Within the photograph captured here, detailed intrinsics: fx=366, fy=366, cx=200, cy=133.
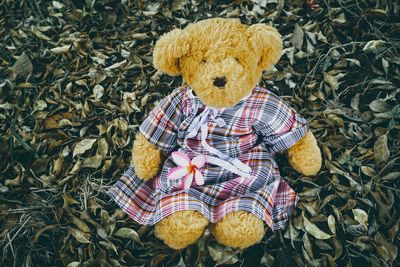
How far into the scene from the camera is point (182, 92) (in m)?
1.44

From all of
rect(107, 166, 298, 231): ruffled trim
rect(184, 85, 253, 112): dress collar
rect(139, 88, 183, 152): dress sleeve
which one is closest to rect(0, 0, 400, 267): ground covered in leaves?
rect(107, 166, 298, 231): ruffled trim

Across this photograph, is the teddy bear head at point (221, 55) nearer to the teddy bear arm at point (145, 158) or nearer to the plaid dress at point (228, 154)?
the plaid dress at point (228, 154)

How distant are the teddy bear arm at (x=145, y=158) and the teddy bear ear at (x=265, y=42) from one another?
0.57 meters

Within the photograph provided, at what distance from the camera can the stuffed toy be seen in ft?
3.91

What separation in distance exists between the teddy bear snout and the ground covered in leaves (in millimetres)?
657

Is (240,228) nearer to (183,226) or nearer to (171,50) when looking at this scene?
(183,226)

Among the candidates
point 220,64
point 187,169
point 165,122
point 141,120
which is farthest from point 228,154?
point 141,120

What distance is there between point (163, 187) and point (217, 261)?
0.36 meters

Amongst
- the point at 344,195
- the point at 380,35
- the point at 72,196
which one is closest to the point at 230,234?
the point at 344,195

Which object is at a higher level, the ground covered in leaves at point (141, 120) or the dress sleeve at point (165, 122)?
the dress sleeve at point (165, 122)

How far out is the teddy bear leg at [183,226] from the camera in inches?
51.1

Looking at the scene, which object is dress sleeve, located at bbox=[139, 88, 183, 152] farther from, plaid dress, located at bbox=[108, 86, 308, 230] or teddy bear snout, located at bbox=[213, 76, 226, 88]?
teddy bear snout, located at bbox=[213, 76, 226, 88]

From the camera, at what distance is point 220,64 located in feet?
3.78

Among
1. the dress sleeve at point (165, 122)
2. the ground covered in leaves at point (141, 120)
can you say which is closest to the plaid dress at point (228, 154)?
the dress sleeve at point (165, 122)
